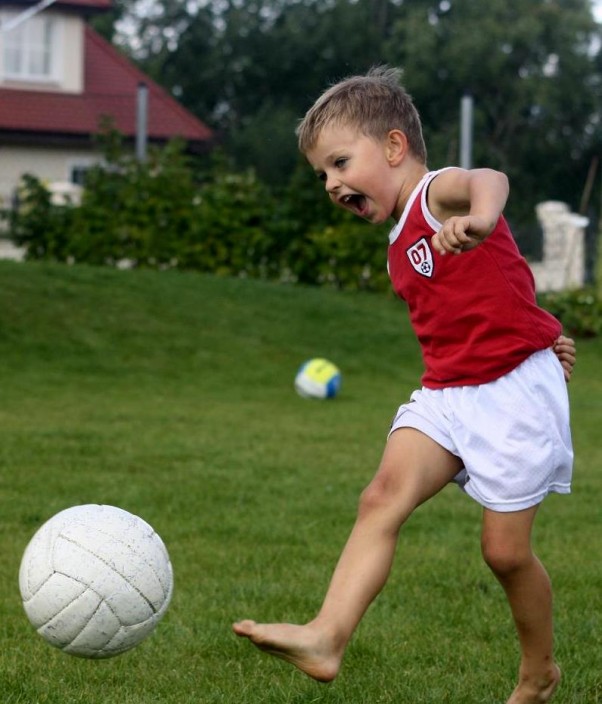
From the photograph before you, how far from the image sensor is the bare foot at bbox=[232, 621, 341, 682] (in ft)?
11.4

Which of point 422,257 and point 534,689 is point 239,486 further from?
point 422,257

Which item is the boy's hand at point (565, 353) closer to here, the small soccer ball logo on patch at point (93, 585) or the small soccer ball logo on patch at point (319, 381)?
the small soccer ball logo on patch at point (93, 585)

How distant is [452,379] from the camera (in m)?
3.93

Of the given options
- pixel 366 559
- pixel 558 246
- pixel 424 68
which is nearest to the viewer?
pixel 366 559

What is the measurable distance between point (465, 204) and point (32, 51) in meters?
29.6

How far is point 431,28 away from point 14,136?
21.9 meters

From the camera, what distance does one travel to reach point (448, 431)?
12.7 feet

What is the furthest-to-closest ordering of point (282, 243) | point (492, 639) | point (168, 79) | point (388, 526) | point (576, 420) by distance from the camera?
point (168, 79)
point (282, 243)
point (576, 420)
point (492, 639)
point (388, 526)

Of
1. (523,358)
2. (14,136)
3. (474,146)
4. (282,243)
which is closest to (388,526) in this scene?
(523,358)

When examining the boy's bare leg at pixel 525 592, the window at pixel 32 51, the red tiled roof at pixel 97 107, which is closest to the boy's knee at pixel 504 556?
the boy's bare leg at pixel 525 592

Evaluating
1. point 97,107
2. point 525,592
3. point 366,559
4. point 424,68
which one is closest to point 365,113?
point 366,559

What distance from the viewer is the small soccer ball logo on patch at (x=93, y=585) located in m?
3.89

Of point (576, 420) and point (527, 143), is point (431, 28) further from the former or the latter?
point (576, 420)

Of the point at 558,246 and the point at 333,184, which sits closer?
the point at 333,184
